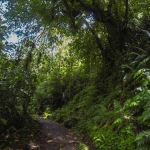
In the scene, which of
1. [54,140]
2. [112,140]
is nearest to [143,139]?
[112,140]

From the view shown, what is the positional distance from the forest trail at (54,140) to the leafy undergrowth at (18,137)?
0.23m

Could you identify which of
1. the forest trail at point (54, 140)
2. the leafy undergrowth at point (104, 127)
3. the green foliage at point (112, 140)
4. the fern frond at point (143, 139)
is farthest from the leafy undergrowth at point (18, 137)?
the fern frond at point (143, 139)

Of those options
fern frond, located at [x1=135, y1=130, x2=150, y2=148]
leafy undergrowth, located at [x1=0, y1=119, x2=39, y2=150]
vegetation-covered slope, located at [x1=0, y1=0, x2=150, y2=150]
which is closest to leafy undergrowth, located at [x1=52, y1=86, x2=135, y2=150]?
vegetation-covered slope, located at [x1=0, y1=0, x2=150, y2=150]

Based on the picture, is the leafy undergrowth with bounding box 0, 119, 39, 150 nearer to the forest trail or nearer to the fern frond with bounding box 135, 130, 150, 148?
the forest trail

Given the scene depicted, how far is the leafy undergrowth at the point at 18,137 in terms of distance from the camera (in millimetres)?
8078

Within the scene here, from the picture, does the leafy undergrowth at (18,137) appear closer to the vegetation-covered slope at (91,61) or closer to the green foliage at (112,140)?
the vegetation-covered slope at (91,61)

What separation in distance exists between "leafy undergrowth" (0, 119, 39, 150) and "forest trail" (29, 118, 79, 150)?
0.76ft

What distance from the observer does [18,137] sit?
871 cm

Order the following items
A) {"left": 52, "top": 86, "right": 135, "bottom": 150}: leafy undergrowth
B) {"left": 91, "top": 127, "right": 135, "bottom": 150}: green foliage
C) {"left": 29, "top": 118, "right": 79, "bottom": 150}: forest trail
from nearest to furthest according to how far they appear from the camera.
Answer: {"left": 91, "top": 127, "right": 135, "bottom": 150}: green foliage → {"left": 52, "top": 86, "right": 135, "bottom": 150}: leafy undergrowth → {"left": 29, "top": 118, "right": 79, "bottom": 150}: forest trail

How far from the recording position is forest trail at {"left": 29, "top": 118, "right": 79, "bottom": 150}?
8393 mm

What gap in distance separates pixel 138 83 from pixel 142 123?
2262 millimetres

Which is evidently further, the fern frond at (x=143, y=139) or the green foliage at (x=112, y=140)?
the green foliage at (x=112, y=140)

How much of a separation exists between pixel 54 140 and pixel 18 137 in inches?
51.2

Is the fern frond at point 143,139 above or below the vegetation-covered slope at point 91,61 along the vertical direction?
below
